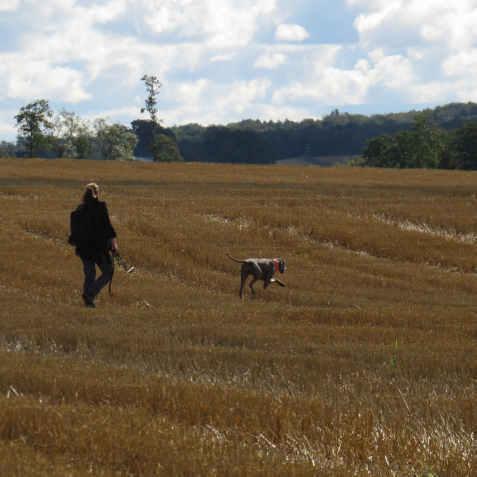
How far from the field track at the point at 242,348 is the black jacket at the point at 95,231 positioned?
1431mm

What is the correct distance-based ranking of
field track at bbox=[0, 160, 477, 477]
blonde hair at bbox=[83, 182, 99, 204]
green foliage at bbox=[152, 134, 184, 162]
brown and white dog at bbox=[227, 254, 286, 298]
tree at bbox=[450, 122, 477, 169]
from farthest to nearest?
green foliage at bbox=[152, 134, 184, 162] → tree at bbox=[450, 122, 477, 169] → brown and white dog at bbox=[227, 254, 286, 298] → blonde hair at bbox=[83, 182, 99, 204] → field track at bbox=[0, 160, 477, 477]

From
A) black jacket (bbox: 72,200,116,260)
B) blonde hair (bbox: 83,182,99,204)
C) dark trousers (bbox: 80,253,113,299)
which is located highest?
blonde hair (bbox: 83,182,99,204)

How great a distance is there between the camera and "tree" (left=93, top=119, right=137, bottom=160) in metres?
179

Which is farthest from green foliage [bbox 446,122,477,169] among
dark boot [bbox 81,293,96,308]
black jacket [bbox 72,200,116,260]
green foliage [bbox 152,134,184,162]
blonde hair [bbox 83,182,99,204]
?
blonde hair [bbox 83,182,99,204]

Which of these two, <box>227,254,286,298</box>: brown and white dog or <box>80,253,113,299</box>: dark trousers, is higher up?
<box>80,253,113,299</box>: dark trousers

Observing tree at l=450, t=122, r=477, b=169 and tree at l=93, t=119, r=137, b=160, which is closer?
tree at l=450, t=122, r=477, b=169

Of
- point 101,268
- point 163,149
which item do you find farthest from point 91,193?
point 163,149

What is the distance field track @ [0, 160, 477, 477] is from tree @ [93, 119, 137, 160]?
132330 mm

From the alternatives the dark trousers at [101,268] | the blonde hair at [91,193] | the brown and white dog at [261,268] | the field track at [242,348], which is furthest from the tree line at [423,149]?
the blonde hair at [91,193]

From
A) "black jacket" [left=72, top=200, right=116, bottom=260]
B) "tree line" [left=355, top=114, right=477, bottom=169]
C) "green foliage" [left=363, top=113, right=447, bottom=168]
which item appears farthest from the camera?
"green foliage" [left=363, top=113, right=447, bottom=168]

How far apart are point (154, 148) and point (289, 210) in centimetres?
11389

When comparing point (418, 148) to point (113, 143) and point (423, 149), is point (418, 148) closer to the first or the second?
point (423, 149)

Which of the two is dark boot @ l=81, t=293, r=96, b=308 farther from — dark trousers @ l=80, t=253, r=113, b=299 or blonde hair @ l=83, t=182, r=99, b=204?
blonde hair @ l=83, t=182, r=99, b=204

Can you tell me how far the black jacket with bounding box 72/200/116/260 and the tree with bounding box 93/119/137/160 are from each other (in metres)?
158
